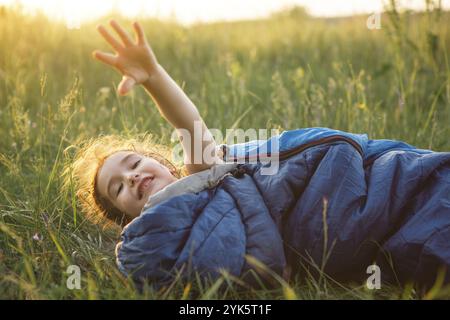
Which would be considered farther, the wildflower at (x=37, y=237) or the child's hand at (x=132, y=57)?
the wildflower at (x=37, y=237)

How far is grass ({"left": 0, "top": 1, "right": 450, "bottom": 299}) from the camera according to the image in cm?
183

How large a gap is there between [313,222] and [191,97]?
7.12ft

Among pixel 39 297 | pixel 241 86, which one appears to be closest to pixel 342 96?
pixel 241 86

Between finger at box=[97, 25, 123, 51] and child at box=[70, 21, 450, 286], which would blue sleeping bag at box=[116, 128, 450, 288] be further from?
finger at box=[97, 25, 123, 51]

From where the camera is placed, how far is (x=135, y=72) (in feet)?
5.32

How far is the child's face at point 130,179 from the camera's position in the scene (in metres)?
2.03

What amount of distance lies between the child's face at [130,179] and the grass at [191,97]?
6.2 inches

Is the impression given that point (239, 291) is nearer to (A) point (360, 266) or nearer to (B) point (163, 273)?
(B) point (163, 273)

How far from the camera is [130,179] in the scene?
2025mm

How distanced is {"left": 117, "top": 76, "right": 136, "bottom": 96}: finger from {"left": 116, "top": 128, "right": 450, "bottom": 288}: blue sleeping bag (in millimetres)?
403

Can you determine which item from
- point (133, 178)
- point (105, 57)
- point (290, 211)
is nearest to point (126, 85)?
point (105, 57)

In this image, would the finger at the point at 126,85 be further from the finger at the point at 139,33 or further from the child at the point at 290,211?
the finger at the point at 139,33

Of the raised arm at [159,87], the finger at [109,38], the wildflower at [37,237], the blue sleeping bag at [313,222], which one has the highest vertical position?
the finger at [109,38]

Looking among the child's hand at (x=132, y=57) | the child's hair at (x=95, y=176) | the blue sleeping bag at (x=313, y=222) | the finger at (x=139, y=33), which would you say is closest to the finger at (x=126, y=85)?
the child's hand at (x=132, y=57)
